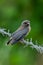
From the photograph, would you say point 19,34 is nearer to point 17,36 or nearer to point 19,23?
point 17,36

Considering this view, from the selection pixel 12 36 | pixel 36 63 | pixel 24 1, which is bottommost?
pixel 36 63

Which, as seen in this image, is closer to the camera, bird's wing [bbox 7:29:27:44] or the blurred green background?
bird's wing [bbox 7:29:27:44]

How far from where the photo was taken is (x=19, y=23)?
6.25m

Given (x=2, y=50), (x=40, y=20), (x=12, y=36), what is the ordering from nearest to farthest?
(x=12, y=36) → (x=2, y=50) → (x=40, y=20)

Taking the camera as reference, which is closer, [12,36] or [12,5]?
[12,36]

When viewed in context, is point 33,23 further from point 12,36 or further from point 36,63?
point 12,36

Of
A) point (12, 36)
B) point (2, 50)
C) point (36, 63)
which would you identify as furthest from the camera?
point (36, 63)

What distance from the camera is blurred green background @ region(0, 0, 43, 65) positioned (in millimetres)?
6374

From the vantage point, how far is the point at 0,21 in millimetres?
6848

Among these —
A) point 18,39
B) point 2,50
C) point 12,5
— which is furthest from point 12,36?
point 12,5

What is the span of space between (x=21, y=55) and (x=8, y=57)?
0.18 m

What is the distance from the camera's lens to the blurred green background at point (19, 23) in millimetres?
6374

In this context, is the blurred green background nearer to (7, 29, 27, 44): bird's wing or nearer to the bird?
the bird

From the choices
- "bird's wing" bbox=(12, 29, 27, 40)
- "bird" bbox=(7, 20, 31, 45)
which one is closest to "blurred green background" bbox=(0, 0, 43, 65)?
"bird" bbox=(7, 20, 31, 45)
